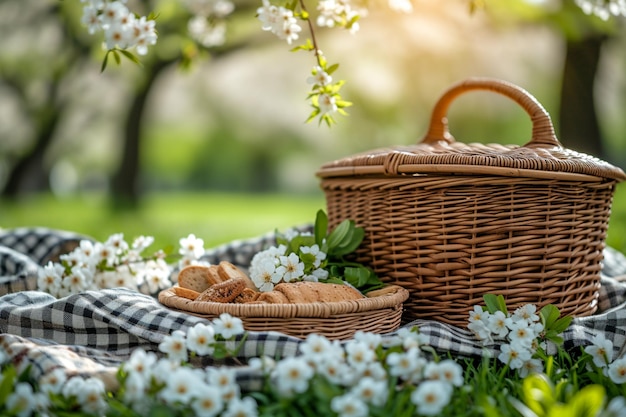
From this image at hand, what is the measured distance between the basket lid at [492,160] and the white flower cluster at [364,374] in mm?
469

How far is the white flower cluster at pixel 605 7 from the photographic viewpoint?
6.19 ft

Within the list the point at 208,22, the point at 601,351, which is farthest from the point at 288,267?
the point at 208,22

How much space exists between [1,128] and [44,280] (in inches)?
282

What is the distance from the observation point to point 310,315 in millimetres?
1454

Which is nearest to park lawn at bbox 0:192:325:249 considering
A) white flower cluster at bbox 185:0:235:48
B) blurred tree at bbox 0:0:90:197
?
blurred tree at bbox 0:0:90:197

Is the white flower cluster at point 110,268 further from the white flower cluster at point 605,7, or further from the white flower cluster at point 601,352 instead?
the white flower cluster at point 605,7

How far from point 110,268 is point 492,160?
116 centimetres

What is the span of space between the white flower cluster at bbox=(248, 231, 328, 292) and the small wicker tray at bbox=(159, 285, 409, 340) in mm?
A: 193

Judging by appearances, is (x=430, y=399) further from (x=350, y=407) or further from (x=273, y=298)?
(x=273, y=298)

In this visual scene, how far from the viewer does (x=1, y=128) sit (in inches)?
328

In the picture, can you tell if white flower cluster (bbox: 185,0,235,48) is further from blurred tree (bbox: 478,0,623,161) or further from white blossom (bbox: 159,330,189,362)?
blurred tree (bbox: 478,0,623,161)

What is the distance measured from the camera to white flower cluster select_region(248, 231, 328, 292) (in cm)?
166

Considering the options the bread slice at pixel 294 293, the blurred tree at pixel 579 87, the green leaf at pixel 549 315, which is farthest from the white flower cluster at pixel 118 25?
the blurred tree at pixel 579 87

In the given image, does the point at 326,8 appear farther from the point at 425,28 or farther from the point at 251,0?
the point at 425,28
